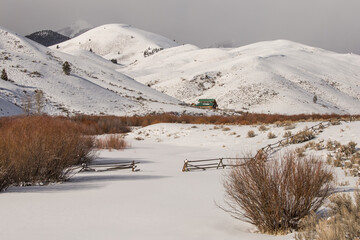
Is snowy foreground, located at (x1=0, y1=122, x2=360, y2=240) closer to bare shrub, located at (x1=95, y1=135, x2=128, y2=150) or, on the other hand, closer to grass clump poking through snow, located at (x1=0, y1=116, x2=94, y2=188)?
grass clump poking through snow, located at (x1=0, y1=116, x2=94, y2=188)

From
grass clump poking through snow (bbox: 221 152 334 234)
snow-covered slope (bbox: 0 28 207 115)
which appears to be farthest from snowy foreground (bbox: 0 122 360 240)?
snow-covered slope (bbox: 0 28 207 115)

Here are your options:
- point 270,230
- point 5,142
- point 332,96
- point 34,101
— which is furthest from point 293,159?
point 332,96

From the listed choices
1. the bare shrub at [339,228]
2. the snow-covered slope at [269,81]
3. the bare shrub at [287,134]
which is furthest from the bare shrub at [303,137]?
the snow-covered slope at [269,81]

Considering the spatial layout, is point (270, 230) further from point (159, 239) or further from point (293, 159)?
point (159, 239)

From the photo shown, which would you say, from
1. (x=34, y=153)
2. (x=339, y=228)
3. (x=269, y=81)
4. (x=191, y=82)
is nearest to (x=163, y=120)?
(x=34, y=153)

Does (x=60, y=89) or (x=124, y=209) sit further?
(x=60, y=89)

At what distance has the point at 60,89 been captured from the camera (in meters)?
60.6

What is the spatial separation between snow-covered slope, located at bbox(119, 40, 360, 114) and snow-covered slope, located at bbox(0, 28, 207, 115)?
85.1 feet

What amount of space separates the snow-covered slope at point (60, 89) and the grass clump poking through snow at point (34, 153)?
3529 cm

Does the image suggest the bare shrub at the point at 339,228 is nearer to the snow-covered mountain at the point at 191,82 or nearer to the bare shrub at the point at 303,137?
the bare shrub at the point at 303,137

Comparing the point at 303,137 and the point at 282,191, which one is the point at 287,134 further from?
the point at 282,191

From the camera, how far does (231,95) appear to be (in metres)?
93.5

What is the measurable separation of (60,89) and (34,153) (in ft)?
174

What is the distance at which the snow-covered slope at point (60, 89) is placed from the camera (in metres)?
53.3
